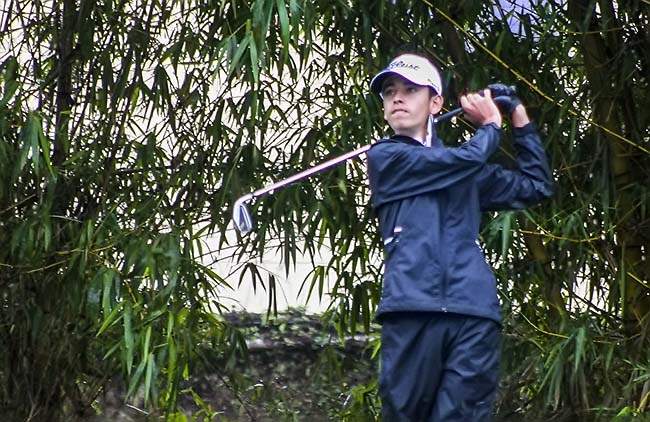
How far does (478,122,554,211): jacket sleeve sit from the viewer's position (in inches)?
144

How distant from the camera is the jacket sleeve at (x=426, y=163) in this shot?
11.6 ft

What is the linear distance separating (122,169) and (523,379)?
1702 mm

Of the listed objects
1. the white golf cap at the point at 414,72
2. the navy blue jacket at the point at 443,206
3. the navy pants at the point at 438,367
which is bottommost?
the navy pants at the point at 438,367

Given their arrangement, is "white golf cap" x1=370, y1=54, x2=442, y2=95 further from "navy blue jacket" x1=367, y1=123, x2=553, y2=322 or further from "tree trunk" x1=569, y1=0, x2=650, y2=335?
"tree trunk" x1=569, y1=0, x2=650, y2=335

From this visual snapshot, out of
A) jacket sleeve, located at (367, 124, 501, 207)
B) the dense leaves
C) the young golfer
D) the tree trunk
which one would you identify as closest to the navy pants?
the young golfer

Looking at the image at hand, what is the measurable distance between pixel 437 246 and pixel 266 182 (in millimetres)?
1617

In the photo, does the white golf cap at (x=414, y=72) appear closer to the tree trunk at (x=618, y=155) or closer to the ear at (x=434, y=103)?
the ear at (x=434, y=103)

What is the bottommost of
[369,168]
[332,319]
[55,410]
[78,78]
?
[55,410]

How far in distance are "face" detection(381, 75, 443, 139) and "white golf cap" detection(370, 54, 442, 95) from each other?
0.01 meters

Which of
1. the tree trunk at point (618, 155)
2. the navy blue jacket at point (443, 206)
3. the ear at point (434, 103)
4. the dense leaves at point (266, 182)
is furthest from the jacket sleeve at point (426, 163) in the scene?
the tree trunk at point (618, 155)

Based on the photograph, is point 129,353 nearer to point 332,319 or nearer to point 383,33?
point 332,319

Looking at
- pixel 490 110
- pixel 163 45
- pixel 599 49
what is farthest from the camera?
pixel 163 45

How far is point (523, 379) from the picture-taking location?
499 cm

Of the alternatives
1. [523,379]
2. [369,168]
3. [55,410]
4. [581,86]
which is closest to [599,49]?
[581,86]
